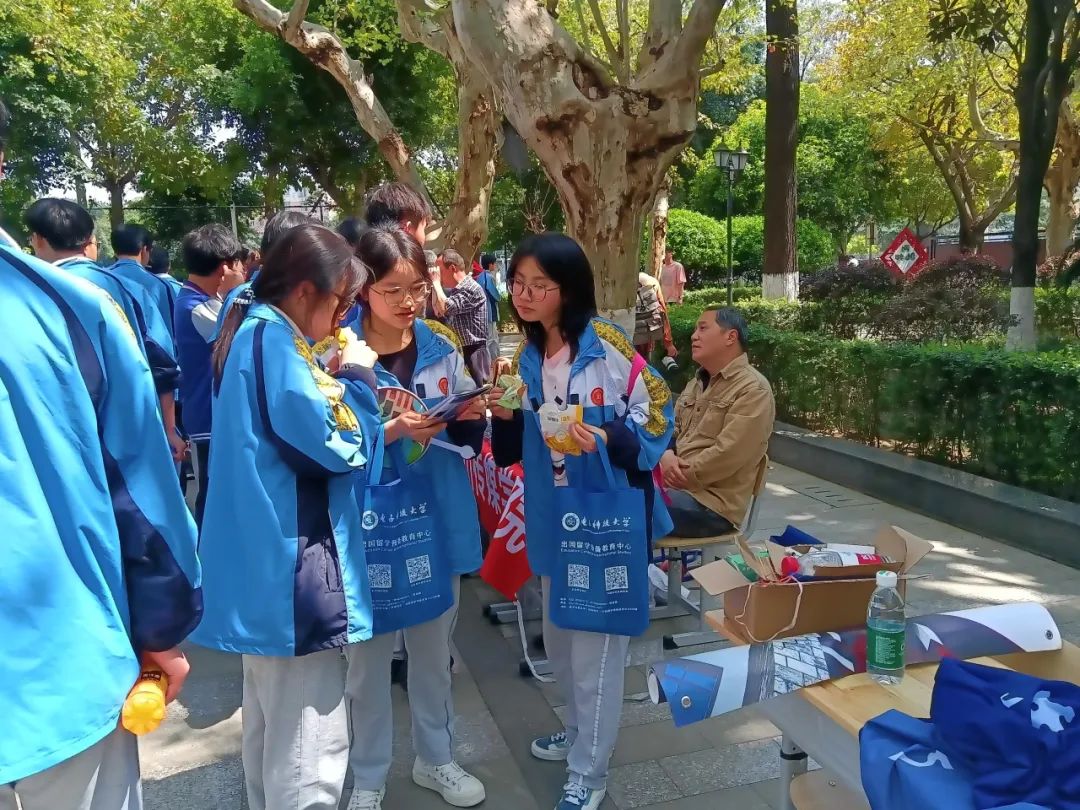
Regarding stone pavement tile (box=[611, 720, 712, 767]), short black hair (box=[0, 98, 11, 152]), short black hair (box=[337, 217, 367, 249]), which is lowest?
stone pavement tile (box=[611, 720, 712, 767])

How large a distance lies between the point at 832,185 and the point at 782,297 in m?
18.7

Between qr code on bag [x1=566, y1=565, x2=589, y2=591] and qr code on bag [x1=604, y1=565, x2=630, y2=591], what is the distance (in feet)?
0.19

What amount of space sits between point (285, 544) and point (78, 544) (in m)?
0.64

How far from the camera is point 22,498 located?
1.22m

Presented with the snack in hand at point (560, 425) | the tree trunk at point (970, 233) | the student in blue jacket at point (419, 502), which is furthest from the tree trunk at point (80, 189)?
the snack in hand at point (560, 425)

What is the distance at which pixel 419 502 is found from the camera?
2.56 meters

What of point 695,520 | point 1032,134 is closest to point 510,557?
point 695,520

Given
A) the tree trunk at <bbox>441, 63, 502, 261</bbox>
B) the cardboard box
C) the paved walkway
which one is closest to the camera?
the cardboard box

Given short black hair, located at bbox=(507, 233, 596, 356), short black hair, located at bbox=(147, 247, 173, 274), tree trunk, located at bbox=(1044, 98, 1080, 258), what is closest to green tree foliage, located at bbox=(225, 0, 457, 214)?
short black hair, located at bbox=(147, 247, 173, 274)

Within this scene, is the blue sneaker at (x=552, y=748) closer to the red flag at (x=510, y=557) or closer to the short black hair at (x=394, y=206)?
the red flag at (x=510, y=557)

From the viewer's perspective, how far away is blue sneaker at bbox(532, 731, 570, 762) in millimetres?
2951

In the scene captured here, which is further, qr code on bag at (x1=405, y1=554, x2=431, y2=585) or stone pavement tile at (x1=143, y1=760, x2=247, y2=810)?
stone pavement tile at (x1=143, y1=760, x2=247, y2=810)

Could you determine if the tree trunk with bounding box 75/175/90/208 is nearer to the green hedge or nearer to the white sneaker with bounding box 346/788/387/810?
the green hedge

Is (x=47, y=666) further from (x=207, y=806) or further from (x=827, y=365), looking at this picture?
(x=827, y=365)
